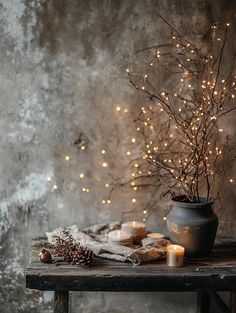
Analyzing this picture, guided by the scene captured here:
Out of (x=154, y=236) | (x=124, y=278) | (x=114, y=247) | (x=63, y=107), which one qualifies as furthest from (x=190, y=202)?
(x=63, y=107)

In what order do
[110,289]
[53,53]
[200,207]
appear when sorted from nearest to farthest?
1. [110,289]
2. [200,207]
3. [53,53]

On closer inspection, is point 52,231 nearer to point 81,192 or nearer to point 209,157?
point 81,192

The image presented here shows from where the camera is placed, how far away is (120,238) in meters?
2.26

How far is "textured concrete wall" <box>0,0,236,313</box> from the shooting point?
2498 mm

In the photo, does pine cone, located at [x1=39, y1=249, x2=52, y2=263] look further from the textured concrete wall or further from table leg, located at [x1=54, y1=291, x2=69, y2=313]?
the textured concrete wall

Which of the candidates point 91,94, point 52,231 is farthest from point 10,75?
point 52,231

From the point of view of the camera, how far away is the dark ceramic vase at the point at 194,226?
7.09ft

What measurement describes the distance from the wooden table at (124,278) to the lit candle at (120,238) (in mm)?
162

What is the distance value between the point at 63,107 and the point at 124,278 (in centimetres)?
96

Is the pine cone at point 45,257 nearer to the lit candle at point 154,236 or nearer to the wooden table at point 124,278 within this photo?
the wooden table at point 124,278

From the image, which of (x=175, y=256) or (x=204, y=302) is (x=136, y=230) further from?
(x=204, y=302)

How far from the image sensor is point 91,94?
2.54 metres

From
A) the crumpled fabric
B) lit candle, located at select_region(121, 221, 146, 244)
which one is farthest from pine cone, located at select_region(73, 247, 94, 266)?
lit candle, located at select_region(121, 221, 146, 244)

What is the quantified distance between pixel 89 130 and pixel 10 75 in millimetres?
479
